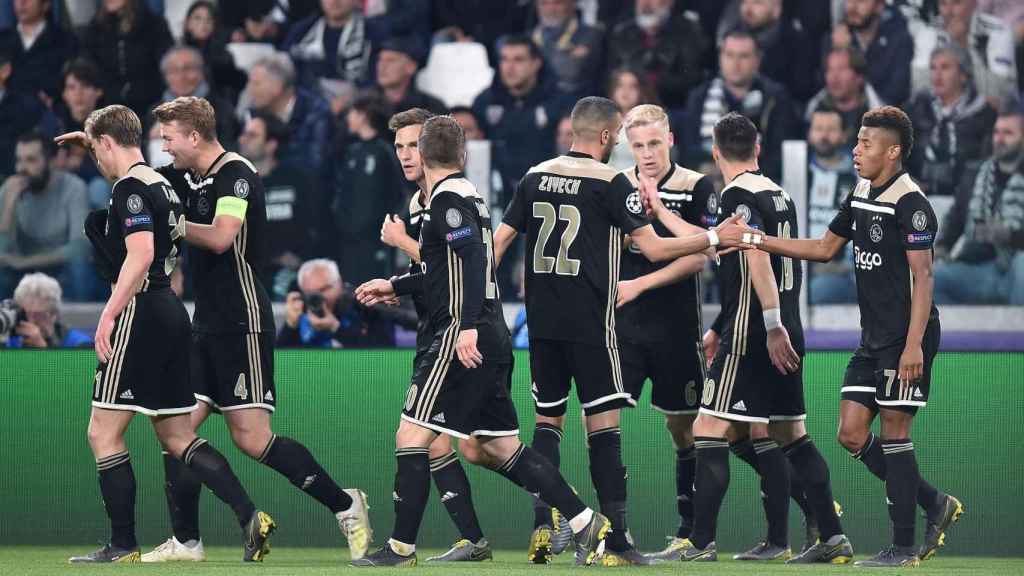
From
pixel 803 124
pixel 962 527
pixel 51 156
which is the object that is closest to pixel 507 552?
pixel 962 527

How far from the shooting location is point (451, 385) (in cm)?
595

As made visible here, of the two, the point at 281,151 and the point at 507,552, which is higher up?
the point at 281,151

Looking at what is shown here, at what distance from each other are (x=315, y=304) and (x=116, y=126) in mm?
4044

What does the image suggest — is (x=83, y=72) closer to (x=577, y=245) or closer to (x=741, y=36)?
(x=741, y=36)

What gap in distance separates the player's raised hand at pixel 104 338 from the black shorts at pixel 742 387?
2542mm

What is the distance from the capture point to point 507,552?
778cm

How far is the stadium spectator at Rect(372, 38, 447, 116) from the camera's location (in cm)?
1070

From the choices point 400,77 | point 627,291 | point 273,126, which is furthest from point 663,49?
point 627,291

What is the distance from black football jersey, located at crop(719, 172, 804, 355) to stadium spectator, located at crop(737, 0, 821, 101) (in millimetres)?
3838

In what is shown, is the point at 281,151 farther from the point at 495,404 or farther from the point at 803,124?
the point at 495,404

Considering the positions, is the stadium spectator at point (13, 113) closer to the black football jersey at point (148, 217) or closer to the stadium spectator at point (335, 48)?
the stadium spectator at point (335, 48)

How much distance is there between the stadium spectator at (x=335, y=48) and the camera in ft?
35.8

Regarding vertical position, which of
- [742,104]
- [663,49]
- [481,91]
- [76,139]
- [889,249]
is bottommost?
[889,249]

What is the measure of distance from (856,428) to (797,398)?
0.37m
